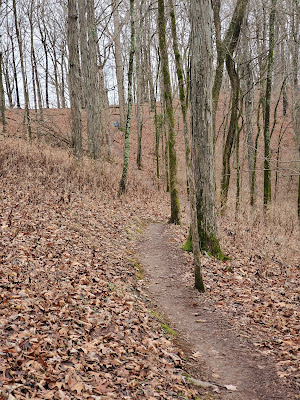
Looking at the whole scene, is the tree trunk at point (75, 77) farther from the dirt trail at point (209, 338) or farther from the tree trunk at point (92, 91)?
the dirt trail at point (209, 338)

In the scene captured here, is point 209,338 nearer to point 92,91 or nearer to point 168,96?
point 168,96

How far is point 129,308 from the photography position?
17.3 ft

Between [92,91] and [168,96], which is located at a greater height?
[92,91]

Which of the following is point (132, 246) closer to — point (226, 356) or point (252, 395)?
point (226, 356)

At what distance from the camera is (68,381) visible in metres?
3.32

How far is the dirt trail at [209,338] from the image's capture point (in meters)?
4.13

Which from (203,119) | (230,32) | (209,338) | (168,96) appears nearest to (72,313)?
(209,338)

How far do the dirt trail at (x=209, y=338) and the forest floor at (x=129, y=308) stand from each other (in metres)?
0.02

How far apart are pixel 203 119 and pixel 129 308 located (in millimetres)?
4694

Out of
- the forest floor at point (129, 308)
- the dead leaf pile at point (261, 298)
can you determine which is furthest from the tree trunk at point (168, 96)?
the dead leaf pile at point (261, 298)

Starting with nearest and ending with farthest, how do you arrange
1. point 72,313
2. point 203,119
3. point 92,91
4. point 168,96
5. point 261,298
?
1. point 72,313
2. point 261,298
3. point 203,119
4. point 168,96
5. point 92,91

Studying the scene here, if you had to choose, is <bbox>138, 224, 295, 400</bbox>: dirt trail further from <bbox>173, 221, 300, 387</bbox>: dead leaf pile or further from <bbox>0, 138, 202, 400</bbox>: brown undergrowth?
<bbox>0, 138, 202, 400</bbox>: brown undergrowth

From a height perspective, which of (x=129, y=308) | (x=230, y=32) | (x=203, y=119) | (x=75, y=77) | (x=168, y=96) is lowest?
(x=129, y=308)

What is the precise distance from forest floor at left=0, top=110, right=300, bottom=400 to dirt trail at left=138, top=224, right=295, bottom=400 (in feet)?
0.06
